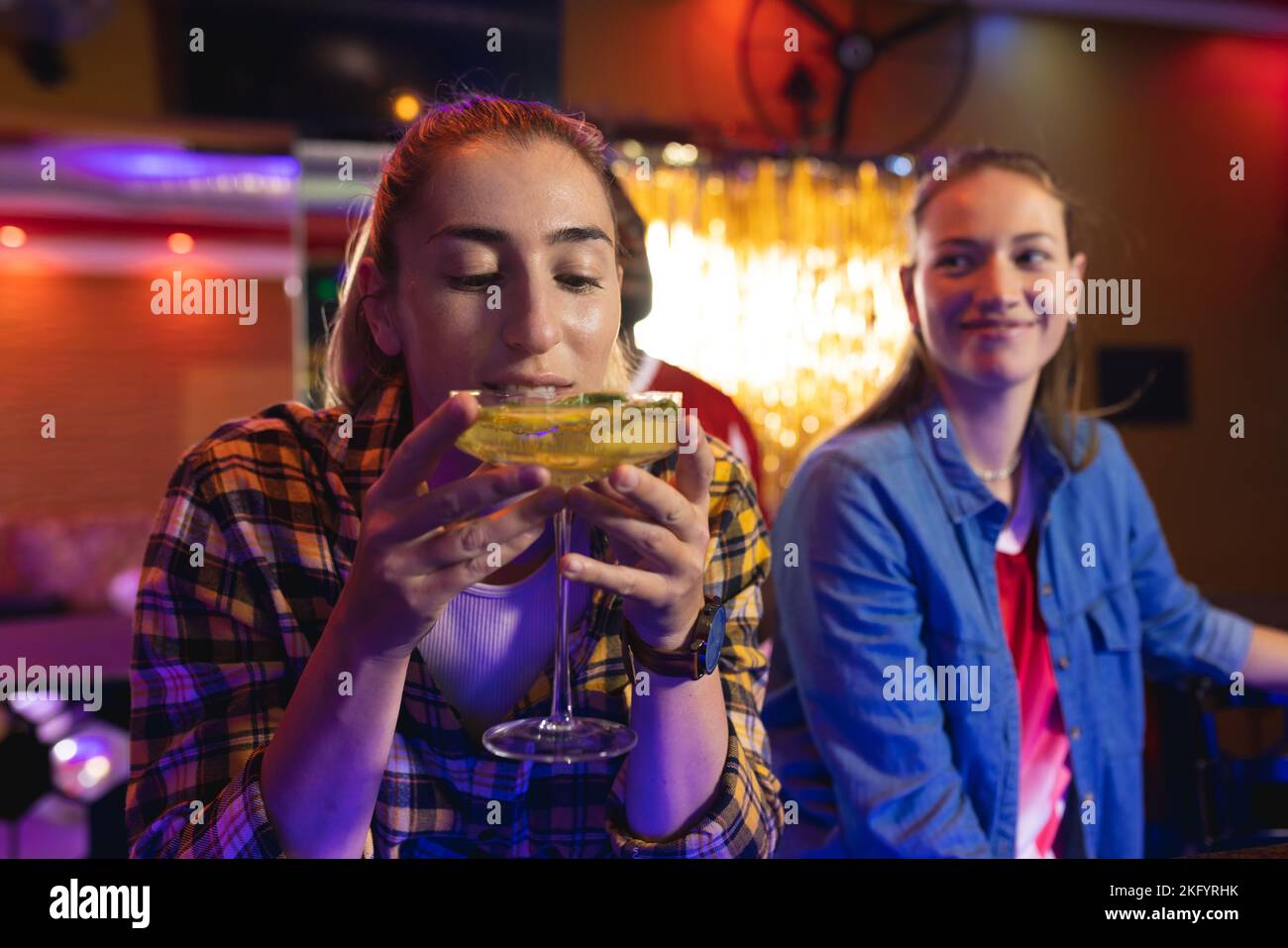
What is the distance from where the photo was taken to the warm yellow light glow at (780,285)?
4.19 meters

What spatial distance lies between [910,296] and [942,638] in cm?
56

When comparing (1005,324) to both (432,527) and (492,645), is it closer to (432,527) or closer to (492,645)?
(492,645)

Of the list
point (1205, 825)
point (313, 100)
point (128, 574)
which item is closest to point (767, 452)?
point (313, 100)

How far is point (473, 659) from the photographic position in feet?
4.19

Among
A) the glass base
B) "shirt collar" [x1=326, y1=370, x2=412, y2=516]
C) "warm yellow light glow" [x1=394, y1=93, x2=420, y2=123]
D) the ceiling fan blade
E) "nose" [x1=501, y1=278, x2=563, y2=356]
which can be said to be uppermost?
the ceiling fan blade

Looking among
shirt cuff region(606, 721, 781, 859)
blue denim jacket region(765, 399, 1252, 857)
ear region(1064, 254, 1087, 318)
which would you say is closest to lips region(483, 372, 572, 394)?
shirt cuff region(606, 721, 781, 859)

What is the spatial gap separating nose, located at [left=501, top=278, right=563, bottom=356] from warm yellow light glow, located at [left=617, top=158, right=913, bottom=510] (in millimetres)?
2917

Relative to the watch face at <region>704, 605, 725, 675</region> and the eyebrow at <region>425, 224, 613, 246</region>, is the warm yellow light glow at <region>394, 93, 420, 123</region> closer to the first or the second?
the eyebrow at <region>425, 224, 613, 246</region>


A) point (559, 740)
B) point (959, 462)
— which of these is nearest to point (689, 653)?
point (559, 740)

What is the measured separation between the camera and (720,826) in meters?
1.19

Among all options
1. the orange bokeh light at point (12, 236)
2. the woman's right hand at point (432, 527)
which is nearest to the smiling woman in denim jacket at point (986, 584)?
the woman's right hand at point (432, 527)

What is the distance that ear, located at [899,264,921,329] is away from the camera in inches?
72.7

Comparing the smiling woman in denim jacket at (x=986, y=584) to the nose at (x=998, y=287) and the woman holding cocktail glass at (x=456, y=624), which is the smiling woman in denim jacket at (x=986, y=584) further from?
the woman holding cocktail glass at (x=456, y=624)

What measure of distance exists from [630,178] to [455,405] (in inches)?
133
